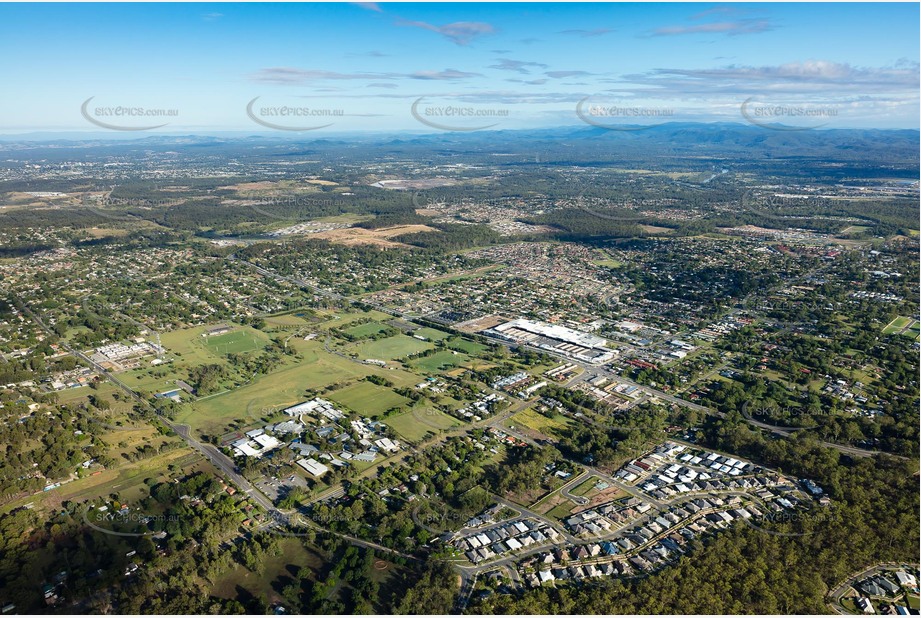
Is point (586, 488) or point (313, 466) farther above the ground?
point (313, 466)

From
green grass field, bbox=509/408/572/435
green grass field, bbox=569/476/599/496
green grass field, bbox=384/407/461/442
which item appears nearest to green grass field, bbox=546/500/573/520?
green grass field, bbox=569/476/599/496

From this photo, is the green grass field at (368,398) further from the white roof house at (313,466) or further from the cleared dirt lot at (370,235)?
the cleared dirt lot at (370,235)

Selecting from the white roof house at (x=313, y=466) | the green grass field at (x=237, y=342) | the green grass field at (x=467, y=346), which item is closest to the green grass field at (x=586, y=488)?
the white roof house at (x=313, y=466)

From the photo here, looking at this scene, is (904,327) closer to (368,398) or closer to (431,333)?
(431,333)

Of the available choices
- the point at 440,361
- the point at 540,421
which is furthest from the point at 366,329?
the point at 540,421

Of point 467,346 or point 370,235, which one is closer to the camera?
point 467,346

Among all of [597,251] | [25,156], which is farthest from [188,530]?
[25,156]
